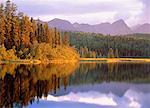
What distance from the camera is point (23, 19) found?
110m

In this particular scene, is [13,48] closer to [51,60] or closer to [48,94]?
[51,60]

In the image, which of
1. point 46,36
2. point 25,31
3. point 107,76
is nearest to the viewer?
point 107,76

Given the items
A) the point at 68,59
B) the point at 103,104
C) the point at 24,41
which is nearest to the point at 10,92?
the point at 103,104

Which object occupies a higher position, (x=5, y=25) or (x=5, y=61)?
(x=5, y=25)

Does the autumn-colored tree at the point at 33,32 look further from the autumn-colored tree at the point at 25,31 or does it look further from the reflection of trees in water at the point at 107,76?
the reflection of trees in water at the point at 107,76

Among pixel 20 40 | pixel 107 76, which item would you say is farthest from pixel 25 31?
pixel 107 76

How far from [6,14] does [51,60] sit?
17.8 m

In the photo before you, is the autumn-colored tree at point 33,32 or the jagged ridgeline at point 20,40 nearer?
the jagged ridgeline at point 20,40

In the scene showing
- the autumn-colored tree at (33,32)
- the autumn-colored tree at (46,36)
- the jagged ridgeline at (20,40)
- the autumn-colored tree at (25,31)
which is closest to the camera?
the jagged ridgeline at (20,40)

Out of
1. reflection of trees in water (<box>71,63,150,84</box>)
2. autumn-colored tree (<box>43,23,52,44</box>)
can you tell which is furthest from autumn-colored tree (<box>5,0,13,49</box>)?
reflection of trees in water (<box>71,63,150,84</box>)

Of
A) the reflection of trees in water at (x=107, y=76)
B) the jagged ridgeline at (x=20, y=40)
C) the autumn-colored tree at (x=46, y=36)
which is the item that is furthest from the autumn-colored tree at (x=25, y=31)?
the reflection of trees in water at (x=107, y=76)

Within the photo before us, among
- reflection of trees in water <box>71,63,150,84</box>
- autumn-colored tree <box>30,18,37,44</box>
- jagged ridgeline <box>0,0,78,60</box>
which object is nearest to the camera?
reflection of trees in water <box>71,63,150,84</box>

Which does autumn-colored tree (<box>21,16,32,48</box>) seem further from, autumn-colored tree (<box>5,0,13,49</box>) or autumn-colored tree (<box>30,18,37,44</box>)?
autumn-colored tree (<box>5,0,13,49</box>)

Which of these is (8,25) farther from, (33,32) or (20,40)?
(33,32)
